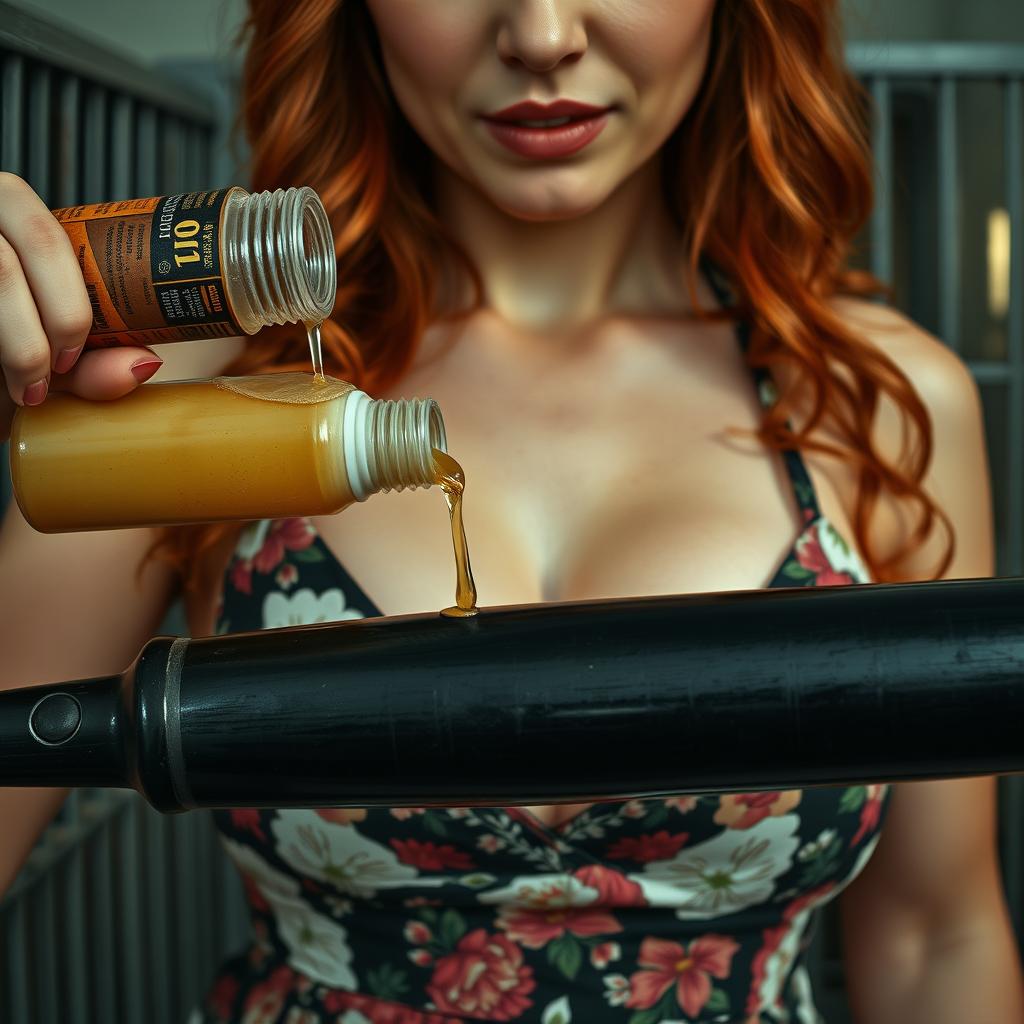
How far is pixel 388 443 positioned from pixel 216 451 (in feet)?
0.22

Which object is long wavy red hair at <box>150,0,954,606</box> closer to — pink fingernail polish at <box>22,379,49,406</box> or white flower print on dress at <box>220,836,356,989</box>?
white flower print on dress at <box>220,836,356,989</box>

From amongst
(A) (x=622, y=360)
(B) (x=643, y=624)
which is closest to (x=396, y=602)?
(A) (x=622, y=360)

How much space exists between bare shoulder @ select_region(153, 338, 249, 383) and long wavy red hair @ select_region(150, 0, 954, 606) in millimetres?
30

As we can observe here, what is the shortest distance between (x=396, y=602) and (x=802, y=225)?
472 mm

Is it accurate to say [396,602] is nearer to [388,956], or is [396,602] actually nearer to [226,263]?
[388,956]

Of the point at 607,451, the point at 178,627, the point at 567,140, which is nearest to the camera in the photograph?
the point at 567,140

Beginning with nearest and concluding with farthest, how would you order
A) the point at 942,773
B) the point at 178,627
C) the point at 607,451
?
the point at 942,773 < the point at 607,451 < the point at 178,627

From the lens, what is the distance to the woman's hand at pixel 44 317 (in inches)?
19.1

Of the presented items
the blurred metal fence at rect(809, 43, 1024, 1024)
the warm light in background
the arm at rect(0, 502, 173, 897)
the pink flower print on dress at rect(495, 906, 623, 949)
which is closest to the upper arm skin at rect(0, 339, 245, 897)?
the arm at rect(0, 502, 173, 897)

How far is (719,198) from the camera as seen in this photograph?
1.10 metres

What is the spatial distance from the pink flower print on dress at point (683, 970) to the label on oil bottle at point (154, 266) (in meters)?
0.60

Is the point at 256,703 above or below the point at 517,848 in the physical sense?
above

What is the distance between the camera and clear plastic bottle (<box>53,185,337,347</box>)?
47cm

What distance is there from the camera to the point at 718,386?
1.04 m
